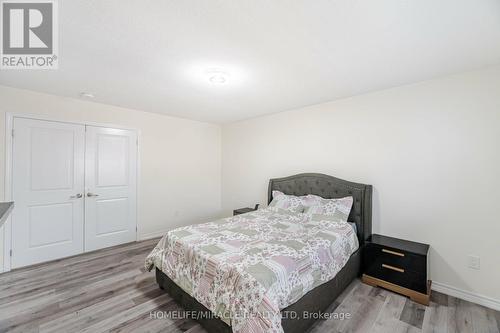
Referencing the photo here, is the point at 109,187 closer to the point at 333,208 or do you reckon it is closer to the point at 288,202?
the point at 288,202

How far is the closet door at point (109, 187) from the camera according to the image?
11.3 ft

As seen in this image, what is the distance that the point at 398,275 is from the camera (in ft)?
7.67

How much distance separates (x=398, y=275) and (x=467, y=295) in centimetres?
70

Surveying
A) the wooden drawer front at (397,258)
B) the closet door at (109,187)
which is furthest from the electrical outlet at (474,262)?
the closet door at (109,187)

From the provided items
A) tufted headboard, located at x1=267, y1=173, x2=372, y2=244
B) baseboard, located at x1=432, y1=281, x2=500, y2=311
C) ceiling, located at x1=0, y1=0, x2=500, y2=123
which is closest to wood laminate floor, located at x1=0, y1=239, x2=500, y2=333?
baseboard, located at x1=432, y1=281, x2=500, y2=311

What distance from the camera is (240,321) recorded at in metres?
1.44

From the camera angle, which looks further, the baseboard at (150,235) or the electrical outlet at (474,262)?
the baseboard at (150,235)

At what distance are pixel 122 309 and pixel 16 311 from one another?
3.28ft

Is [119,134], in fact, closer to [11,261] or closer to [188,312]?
[11,261]

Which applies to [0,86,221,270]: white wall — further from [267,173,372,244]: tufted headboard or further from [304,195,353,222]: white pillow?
[304,195,353,222]: white pillow

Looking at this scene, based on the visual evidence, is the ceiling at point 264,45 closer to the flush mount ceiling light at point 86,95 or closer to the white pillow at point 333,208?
the flush mount ceiling light at point 86,95

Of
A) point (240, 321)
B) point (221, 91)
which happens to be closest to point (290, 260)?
point (240, 321)

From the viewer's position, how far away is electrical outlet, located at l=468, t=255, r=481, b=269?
2219mm

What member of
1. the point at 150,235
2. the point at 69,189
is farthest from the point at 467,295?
the point at 69,189
